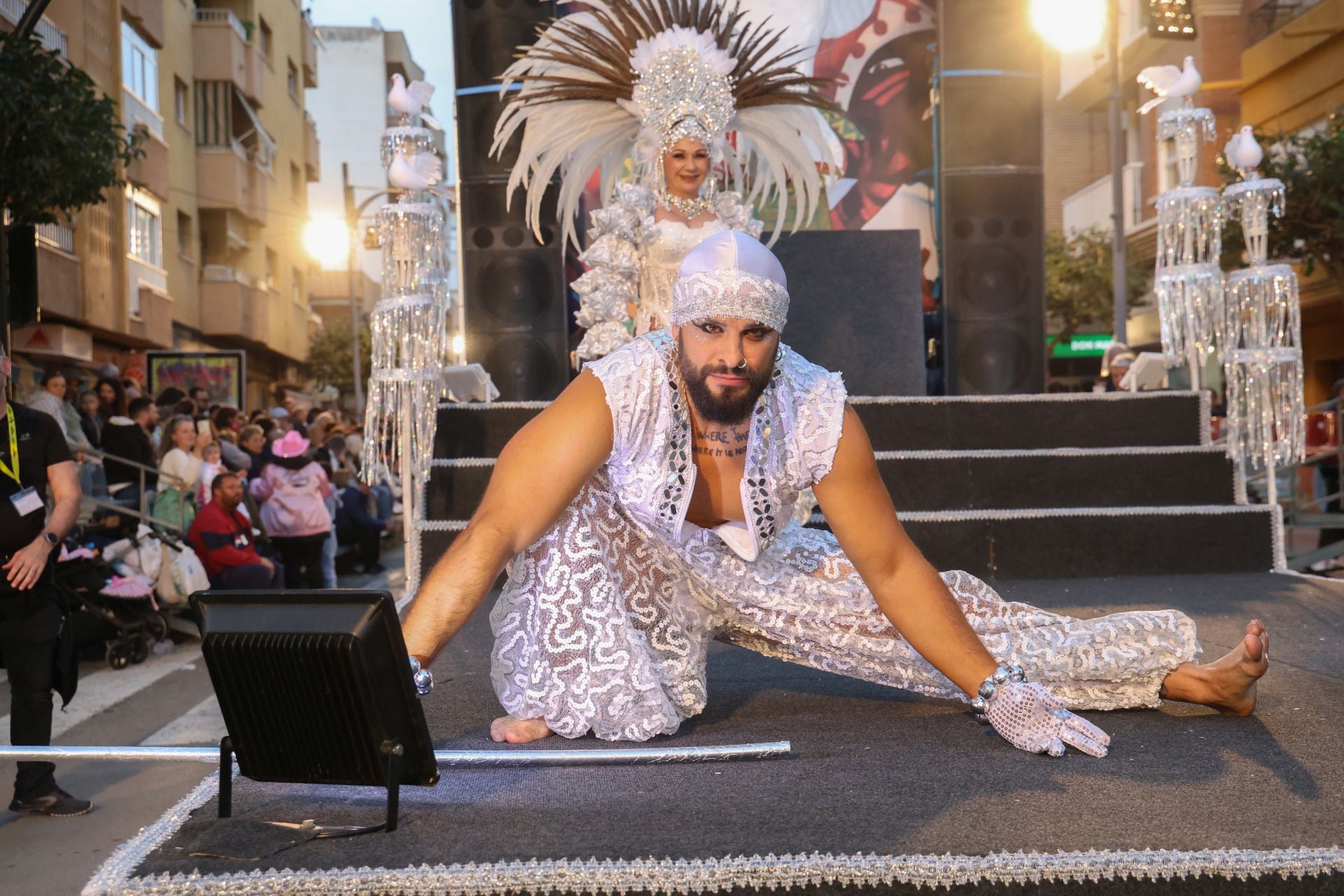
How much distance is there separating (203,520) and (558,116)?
3.45m

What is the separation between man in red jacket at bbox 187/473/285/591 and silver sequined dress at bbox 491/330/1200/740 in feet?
16.6

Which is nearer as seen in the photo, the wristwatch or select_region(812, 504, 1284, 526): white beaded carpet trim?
the wristwatch

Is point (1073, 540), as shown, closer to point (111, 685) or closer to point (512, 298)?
point (512, 298)

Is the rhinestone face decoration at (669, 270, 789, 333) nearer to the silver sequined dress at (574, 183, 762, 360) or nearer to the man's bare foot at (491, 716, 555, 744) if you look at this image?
the man's bare foot at (491, 716, 555, 744)

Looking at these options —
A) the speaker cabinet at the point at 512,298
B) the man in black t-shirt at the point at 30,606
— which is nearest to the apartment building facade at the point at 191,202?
the speaker cabinet at the point at 512,298

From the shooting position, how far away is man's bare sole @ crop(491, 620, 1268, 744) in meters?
2.77

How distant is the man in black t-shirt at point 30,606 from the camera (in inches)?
156

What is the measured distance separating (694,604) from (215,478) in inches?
209

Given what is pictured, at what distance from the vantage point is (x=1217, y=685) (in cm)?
292

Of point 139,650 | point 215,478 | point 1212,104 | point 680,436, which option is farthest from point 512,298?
point 1212,104

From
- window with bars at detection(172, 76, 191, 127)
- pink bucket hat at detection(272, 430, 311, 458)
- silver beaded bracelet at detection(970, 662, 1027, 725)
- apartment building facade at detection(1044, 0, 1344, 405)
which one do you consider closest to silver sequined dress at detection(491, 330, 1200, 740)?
silver beaded bracelet at detection(970, 662, 1027, 725)

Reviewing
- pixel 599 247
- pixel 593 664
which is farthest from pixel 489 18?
pixel 593 664

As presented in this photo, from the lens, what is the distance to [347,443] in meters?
12.6

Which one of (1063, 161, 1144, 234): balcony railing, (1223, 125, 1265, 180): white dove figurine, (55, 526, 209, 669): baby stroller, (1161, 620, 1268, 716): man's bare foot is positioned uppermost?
(1063, 161, 1144, 234): balcony railing
